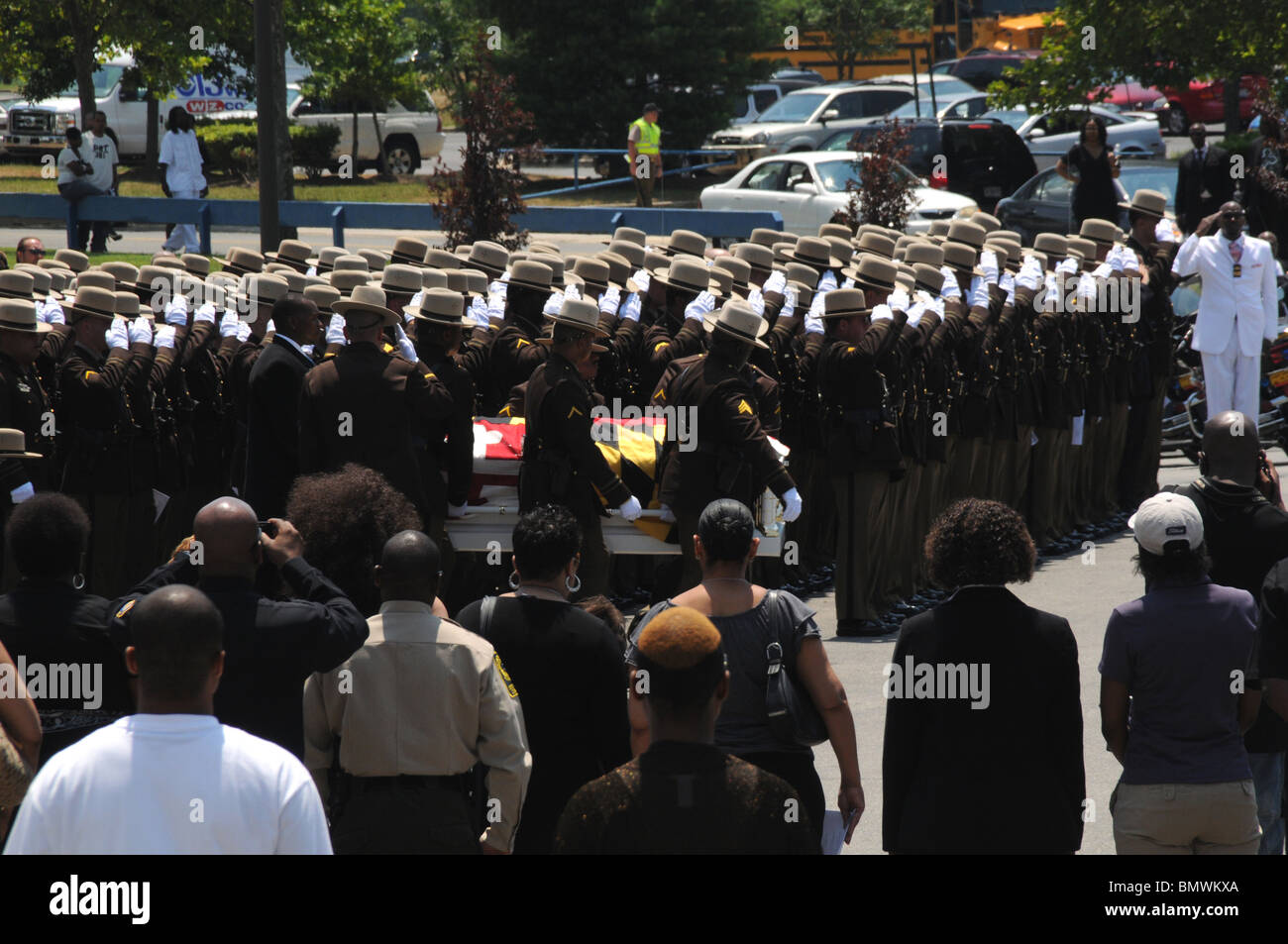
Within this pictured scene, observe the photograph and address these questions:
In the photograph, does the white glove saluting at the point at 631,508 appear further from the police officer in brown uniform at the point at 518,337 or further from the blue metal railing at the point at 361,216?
the blue metal railing at the point at 361,216

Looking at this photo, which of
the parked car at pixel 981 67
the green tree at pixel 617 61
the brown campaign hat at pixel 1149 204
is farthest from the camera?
the parked car at pixel 981 67

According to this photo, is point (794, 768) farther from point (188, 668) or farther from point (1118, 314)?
point (1118, 314)

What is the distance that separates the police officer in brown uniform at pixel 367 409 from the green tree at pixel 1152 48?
70.3 feet

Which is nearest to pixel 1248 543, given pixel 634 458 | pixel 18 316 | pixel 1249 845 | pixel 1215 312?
pixel 1249 845

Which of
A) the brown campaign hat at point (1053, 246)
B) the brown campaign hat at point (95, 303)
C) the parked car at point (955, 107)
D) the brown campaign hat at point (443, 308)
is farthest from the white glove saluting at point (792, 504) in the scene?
the parked car at point (955, 107)

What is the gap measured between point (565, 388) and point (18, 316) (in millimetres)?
2788

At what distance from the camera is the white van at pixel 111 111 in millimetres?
35594

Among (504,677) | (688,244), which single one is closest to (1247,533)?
(504,677)

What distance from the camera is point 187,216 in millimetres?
21344

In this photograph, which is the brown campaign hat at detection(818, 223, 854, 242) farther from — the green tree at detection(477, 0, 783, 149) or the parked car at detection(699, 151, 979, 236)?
the green tree at detection(477, 0, 783, 149)

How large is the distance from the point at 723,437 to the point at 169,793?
539cm

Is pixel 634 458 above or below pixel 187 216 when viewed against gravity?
below

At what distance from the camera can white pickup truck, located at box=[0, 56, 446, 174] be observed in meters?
35.7

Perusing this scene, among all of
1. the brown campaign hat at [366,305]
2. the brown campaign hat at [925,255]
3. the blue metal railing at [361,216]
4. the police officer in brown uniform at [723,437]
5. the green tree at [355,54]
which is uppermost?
the green tree at [355,54]
